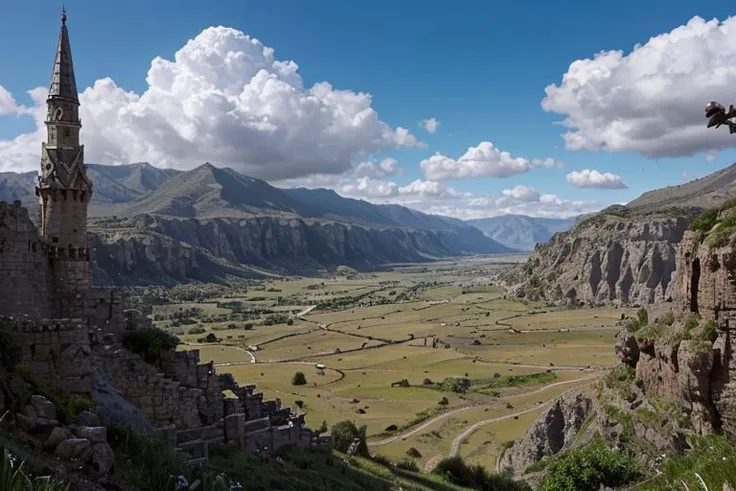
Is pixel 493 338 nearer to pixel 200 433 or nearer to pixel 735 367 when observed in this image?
pixel 735 367

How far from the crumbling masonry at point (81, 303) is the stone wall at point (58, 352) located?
3.47ft

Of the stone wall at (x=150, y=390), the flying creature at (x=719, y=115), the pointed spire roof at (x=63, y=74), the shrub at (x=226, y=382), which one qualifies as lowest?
the shrub at (x=226, y=382)

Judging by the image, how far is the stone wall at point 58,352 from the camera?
18656 mm

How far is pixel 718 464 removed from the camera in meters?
10.0

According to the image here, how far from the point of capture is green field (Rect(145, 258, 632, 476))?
183ft

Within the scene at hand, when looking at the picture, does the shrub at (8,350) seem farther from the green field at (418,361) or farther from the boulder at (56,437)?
the green field at (418,361)

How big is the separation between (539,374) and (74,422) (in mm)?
71680

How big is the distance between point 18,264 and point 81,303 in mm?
3164

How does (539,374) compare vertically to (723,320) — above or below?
below

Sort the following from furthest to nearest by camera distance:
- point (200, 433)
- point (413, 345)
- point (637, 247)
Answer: point (637, 247)
point (413, 345)
point (200, 433)

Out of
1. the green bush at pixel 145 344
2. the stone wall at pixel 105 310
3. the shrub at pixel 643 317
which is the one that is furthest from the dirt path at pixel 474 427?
the stone wall at pixel 105 310

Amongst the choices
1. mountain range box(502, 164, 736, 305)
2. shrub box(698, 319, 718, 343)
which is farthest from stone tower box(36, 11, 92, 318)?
mountain range box(502, 164, 736, 305)

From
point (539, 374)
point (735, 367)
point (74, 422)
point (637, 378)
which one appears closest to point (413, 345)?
point (539, 374)

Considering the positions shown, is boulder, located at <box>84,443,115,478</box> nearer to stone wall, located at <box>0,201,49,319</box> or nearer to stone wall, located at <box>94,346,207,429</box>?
stone wall, located at <box>94,346,207,429</box>
